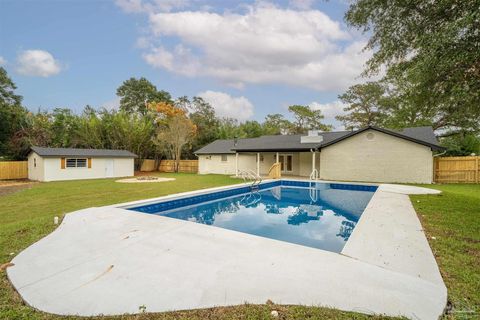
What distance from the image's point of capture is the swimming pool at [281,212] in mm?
6535

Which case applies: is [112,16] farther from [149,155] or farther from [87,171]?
[149,155]

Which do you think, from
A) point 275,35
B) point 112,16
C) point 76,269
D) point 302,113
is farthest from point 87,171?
point 302,113

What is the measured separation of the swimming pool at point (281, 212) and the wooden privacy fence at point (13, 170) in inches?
786

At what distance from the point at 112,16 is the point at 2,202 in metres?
11.0

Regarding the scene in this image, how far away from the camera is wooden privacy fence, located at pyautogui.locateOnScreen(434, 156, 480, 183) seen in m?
15.4

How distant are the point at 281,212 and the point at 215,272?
6.05 m

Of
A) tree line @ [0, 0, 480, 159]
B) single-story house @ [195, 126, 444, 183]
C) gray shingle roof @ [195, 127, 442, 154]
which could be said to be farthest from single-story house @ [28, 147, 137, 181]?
single-story house @ [195, 126, 444, 183]

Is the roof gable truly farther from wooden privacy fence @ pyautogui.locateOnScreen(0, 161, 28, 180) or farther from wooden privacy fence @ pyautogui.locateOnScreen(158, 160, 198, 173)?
wooden privacy fence @ pyautogui.locateOnScreen(0, 161, 28, 180)

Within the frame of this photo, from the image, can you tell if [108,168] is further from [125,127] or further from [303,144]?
[303,144]

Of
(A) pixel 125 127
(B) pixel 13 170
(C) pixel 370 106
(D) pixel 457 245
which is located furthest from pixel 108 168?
(C) pixel 370 106

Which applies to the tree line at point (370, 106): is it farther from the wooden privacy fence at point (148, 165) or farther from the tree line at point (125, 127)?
the wooden privacy fence at point (148, 165)

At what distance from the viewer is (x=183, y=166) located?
28.2 metres

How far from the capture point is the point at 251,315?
2.59 metres

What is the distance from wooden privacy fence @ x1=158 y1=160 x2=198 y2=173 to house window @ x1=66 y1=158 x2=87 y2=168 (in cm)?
955
